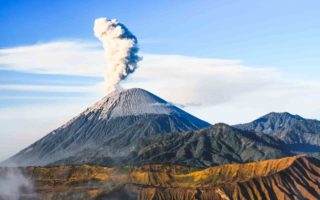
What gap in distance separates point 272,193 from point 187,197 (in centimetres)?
2815

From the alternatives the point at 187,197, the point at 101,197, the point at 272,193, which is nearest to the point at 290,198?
the point at 272,193

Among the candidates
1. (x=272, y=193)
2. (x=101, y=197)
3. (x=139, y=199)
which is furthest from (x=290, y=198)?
(x=101, y=197)

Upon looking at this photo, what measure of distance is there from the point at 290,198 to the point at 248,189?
45.0ft

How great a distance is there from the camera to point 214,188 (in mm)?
196500

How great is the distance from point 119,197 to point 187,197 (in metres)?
22.0

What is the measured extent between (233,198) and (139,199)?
29.7 m

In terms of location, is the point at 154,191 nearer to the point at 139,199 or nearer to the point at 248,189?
the point at 139,199

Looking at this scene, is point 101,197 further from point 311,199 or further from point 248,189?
point 311,199

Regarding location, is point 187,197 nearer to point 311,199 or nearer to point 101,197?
point 101,197

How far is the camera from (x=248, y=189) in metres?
197

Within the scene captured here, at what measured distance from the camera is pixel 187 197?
193625 mm

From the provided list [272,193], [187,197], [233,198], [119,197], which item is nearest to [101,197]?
[119,197]

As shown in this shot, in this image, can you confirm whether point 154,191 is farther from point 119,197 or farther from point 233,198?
point 233,198

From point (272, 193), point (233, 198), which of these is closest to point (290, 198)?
point (272, 193)
